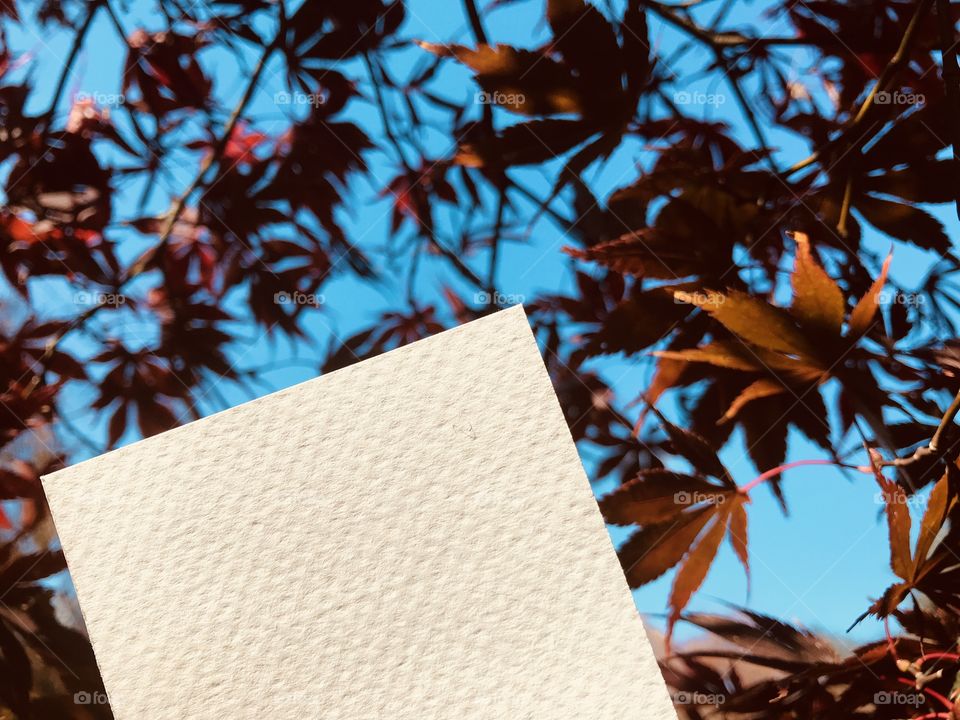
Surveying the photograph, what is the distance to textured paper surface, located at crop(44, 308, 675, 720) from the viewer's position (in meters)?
0.83

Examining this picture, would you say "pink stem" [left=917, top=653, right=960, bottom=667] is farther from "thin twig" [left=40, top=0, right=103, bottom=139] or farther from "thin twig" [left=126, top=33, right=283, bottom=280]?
"thin twig" [left=40, top=0, right=103, bottom=139]

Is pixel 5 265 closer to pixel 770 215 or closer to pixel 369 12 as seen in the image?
pixel 369 12

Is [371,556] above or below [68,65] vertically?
below

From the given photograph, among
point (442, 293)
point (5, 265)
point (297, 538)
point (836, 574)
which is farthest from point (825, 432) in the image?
point (5, 265)

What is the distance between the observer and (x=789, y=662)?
76 cm

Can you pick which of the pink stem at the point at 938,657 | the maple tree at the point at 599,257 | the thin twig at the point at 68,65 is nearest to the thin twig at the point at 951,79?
the maple tree at the point at 599,257

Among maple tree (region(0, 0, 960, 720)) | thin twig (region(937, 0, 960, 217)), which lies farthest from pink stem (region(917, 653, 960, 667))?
thin twig (region(937, 0, 960, 217))

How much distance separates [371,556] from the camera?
0.86 m

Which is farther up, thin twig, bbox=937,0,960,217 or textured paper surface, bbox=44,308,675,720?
thin twig, bbox=937,0,960,217

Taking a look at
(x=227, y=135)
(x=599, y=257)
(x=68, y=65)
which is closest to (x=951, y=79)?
(x=599, y=257)

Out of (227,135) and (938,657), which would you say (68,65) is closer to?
(227,135)

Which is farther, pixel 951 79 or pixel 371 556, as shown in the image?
pixel 371 556

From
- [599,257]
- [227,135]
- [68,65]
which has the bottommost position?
[599,257]

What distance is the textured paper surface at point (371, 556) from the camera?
83 centimetres
